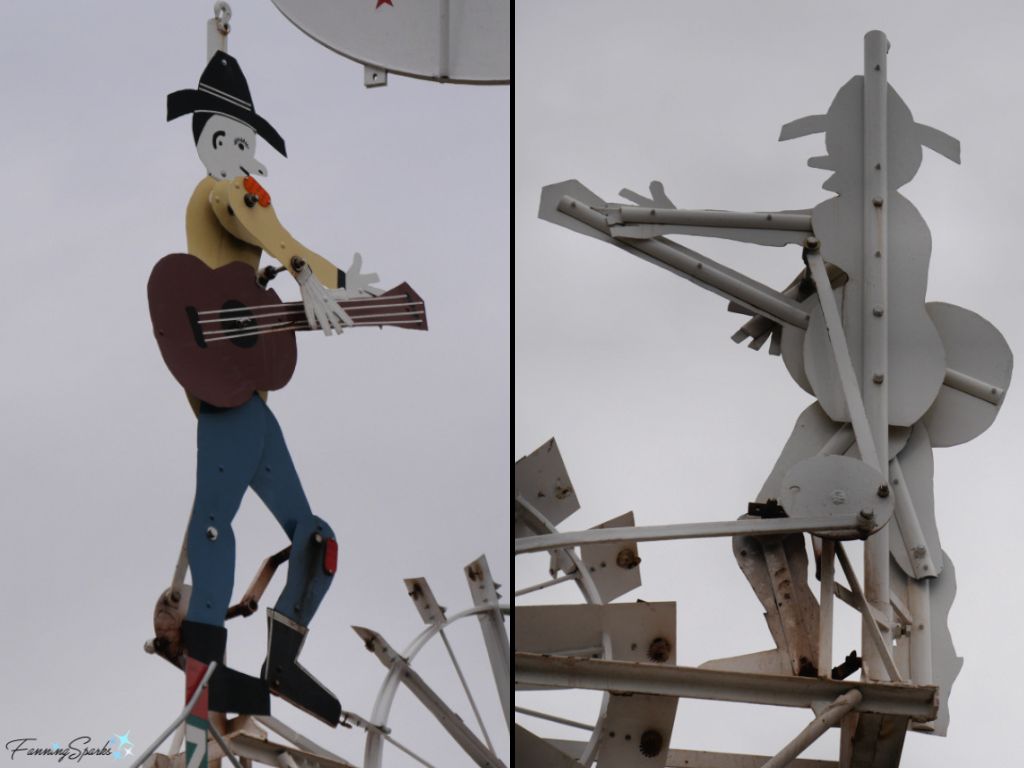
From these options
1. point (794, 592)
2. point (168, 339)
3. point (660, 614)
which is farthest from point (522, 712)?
point (168, 339)

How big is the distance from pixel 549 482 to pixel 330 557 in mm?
2457

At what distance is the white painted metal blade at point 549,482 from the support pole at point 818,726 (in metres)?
3.86

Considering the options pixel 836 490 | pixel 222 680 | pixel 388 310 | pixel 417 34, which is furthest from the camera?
pixel 417 34

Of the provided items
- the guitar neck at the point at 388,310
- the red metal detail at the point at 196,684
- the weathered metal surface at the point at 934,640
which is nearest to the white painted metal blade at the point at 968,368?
the weathered metal surface at the point at 934,640

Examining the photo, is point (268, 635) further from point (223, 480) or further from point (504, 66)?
point (504, 66)

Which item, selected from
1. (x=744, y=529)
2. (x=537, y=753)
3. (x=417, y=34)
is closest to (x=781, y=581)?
(x=744, y=529)

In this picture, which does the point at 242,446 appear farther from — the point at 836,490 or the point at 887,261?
the point at 887,261

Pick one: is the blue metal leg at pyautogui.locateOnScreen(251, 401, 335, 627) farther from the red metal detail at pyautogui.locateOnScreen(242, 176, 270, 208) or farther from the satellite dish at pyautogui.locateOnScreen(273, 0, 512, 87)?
the satellite dish at pyautogui.locateOnScreen(273, 0, 512, 87)

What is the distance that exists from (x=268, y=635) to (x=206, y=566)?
775 mm

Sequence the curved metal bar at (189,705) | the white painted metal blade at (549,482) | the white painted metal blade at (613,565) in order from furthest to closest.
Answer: the white painted metal blade at (613,565), the white painted metal blade at (549,482), the curved metal bar at (189,705)

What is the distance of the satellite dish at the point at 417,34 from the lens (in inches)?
715

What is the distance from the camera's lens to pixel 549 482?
19000 mm

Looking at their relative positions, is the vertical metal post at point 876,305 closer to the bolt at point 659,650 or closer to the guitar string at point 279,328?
the bolt at point 659,650

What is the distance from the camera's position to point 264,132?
688 inches
